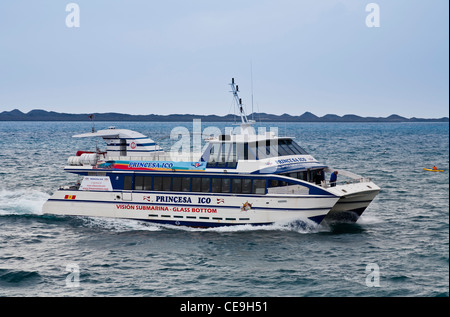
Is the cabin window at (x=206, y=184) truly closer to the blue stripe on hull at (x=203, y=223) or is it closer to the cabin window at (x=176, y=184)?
the cabin window at (x=176, y=184)

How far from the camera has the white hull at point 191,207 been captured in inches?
1045

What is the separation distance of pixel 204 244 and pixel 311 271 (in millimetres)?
5737

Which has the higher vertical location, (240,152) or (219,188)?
(240,152)

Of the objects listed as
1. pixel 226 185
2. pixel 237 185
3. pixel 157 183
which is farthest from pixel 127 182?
pixel 237 185

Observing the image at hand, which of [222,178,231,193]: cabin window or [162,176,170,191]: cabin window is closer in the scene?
[222,178,231,193]: cabin window

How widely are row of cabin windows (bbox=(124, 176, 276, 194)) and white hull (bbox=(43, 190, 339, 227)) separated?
34 centimetres

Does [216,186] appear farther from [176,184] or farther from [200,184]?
[176,184]

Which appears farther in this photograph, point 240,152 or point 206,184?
point 240,152

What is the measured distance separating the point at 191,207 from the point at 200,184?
4.20 ft

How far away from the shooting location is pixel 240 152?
28.1m

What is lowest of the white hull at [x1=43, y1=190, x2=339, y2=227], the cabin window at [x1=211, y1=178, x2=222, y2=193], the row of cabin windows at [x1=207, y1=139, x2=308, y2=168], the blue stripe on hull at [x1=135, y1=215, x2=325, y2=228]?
the blue stripe on hull at [x1=135, y1=215, x2=325, y2=228]

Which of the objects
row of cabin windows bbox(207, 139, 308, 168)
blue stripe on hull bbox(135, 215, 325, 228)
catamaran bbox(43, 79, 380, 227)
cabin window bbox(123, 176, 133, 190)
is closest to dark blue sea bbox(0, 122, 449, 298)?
blue stripe on hull bbox(135, 215, 325, 228)

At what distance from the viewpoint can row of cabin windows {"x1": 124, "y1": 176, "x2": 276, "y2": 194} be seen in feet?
89.0

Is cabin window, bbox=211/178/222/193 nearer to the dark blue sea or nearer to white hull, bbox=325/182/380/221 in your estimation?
the dark blue sea
